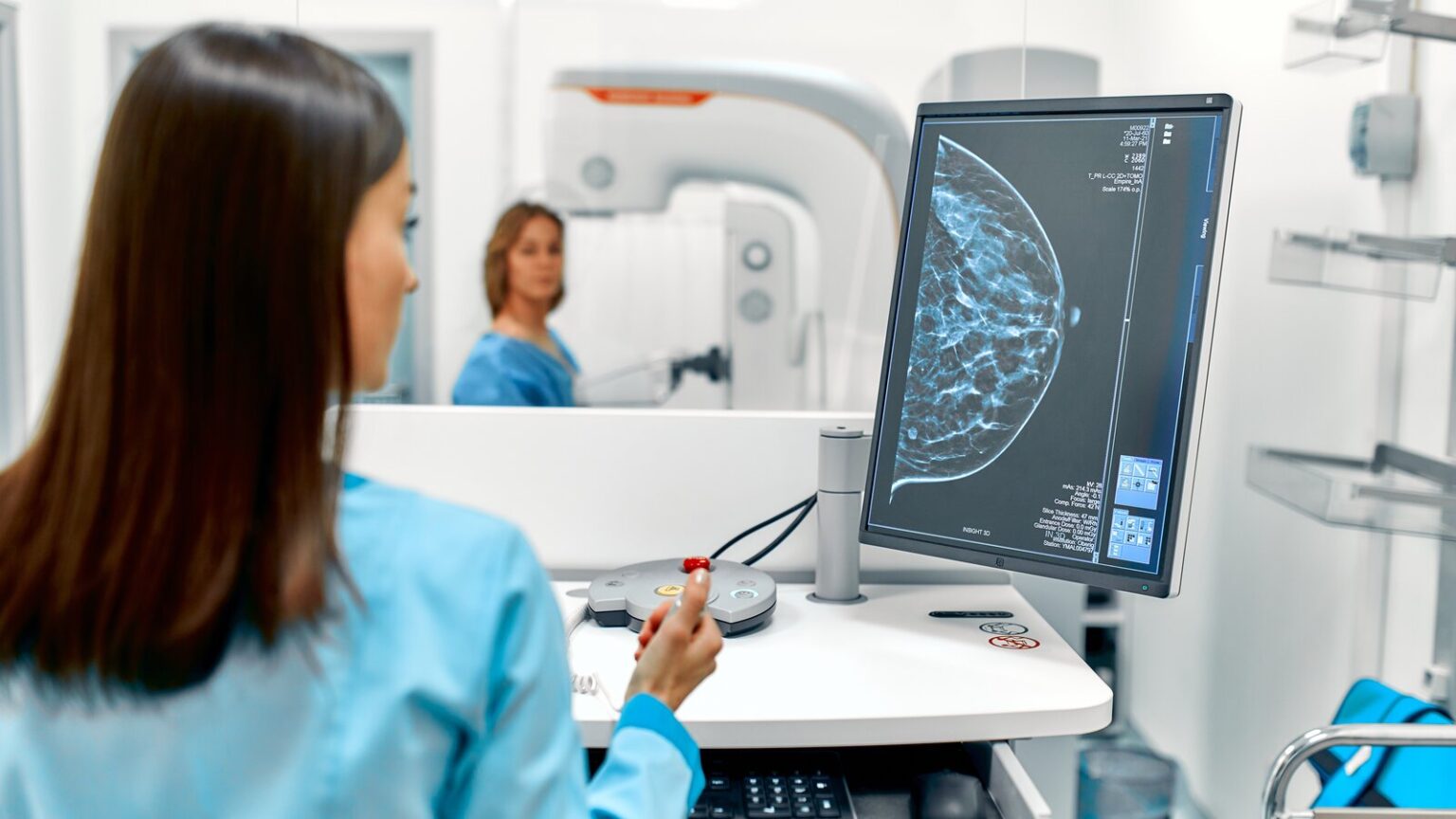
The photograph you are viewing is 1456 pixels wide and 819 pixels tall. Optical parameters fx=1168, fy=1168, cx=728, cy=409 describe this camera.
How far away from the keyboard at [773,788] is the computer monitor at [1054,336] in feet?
0.92

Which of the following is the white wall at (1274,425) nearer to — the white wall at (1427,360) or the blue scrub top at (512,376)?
the white wall at (1427,360)

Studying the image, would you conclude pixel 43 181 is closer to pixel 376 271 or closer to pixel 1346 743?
pixel 376 271

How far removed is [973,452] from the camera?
1.29 metres

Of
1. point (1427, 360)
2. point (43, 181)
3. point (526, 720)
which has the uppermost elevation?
point (43, 181)

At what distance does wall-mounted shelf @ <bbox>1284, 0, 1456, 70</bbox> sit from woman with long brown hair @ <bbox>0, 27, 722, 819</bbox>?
1426mm

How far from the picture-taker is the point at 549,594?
0.67 metres

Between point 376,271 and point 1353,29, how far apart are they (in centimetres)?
151

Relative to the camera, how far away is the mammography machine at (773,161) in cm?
172

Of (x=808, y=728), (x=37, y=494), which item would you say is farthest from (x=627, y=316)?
(x=37, y=494)

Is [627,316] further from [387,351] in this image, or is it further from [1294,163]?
[1294,163]

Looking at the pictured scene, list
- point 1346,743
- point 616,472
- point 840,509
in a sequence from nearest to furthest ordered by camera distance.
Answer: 1. point 1346,743
2. point 840,509
3. point 616,472

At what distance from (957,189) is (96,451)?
0.97m

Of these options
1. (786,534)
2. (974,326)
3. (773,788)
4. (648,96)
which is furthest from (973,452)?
(648,96)

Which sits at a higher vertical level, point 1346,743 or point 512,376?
point 512,376
